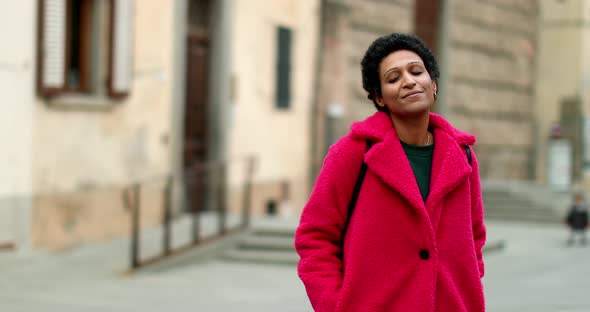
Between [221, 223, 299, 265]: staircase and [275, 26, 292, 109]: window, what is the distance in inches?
153

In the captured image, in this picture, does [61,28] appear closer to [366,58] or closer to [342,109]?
[342,109]

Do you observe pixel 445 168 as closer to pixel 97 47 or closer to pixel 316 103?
pixel 97 47

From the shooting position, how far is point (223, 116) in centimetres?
1503

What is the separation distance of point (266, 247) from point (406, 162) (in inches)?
364

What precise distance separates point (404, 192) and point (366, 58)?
0.47m

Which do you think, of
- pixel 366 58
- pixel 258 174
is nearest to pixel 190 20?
pixel 258 174

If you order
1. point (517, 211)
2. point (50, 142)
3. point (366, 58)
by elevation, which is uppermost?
point (366, 58)

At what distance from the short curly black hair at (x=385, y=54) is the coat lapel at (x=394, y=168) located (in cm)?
20

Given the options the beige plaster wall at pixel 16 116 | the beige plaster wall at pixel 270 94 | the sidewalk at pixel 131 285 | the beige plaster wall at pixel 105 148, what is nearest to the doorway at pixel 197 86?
the beige plaster wall at pixel 270 94

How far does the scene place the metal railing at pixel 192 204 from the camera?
11.3 metres

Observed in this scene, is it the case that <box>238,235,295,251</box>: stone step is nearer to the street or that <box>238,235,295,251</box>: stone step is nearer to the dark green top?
the street

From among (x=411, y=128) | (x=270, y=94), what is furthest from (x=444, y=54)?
(x=411, y=128)

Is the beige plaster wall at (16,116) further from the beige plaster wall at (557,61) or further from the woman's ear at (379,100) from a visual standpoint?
the beige plaster wall at (557,61)

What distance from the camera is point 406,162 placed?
323cm
